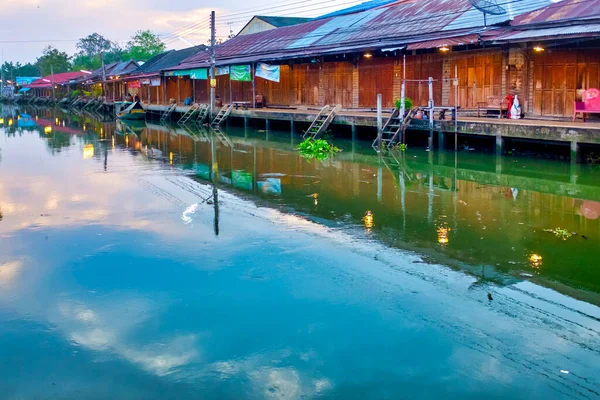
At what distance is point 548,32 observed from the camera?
1784 centimetres

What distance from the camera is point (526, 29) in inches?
775

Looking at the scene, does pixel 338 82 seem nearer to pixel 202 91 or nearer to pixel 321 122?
pixel 321 122

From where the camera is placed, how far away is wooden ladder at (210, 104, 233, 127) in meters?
33.2

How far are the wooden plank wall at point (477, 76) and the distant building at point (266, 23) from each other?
85.8 ft

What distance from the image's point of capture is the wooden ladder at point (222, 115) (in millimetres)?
33225

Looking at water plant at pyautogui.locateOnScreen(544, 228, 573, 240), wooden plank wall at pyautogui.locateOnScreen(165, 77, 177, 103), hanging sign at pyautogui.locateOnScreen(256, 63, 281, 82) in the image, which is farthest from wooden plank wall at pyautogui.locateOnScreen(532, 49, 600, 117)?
wooden plank wall at pyautogui.locateOnScreen(165, 77, 177, 103)

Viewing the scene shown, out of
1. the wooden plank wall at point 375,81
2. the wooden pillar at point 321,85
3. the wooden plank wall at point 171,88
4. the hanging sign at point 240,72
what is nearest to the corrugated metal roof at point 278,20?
the wooden plank wall at point 171,88

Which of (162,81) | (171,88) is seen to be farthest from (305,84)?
(171,88)

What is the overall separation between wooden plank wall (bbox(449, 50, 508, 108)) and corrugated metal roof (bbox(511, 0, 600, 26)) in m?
1.37

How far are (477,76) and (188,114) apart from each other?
808 inches

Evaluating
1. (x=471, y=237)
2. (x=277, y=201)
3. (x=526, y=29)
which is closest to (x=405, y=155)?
(x=526, y=29)

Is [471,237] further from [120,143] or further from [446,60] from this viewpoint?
[120,143]

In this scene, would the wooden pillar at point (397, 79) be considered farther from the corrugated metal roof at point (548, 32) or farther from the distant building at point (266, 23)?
the distant building at point (266, 23)

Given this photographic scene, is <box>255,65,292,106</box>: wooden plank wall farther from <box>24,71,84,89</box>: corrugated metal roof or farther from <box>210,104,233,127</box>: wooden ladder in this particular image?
<box>24,71,84,89</box>: corrugated metal roof
